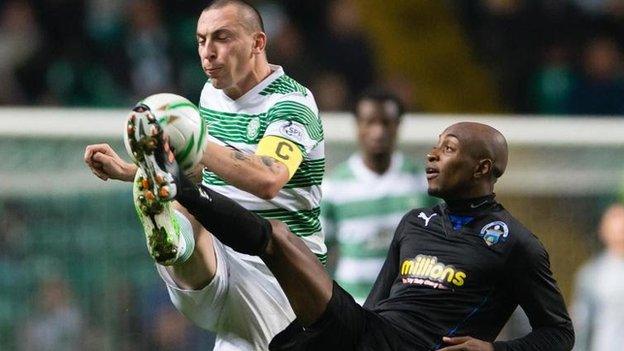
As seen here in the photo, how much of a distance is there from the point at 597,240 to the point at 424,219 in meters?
3.92

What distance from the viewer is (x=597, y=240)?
383 inches

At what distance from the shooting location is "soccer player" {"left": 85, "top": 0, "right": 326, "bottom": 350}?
583 cm

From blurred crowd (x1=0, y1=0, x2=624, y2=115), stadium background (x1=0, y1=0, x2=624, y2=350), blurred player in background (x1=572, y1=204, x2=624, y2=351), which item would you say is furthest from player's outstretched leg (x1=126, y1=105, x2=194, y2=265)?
blurred crowd (x1=0, y1=0, x2=624, y2=115)

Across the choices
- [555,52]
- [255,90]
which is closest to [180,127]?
[255,90]

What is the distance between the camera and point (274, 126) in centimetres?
591

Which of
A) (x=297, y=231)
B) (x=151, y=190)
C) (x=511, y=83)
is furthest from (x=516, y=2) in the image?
(x=151, y=190)

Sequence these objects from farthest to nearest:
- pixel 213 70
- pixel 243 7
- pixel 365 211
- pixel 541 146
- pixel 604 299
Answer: pixel 541 146 → pixel 604 299 → pixel 365 211 → pixel 243 7 → pixel 213 70

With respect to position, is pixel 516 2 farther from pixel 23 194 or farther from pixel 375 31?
pixel 23 194

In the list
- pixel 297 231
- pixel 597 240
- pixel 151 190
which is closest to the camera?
pixel 151 190

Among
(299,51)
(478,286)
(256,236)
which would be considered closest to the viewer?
(256,236)

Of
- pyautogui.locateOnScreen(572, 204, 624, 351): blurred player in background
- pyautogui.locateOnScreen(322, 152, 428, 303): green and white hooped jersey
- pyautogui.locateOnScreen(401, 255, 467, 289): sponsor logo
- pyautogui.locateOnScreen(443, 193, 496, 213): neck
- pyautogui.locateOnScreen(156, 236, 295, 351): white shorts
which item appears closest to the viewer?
pyautogui.locateOnScreen(401, 255, 467, 289): sponsor logo

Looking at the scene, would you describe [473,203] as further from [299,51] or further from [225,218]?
[299,51]

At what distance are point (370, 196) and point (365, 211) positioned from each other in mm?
85

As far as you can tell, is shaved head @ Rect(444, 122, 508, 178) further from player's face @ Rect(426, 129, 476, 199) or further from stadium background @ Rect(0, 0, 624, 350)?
stadium background @ Rect(0, 0, 624, 350)
